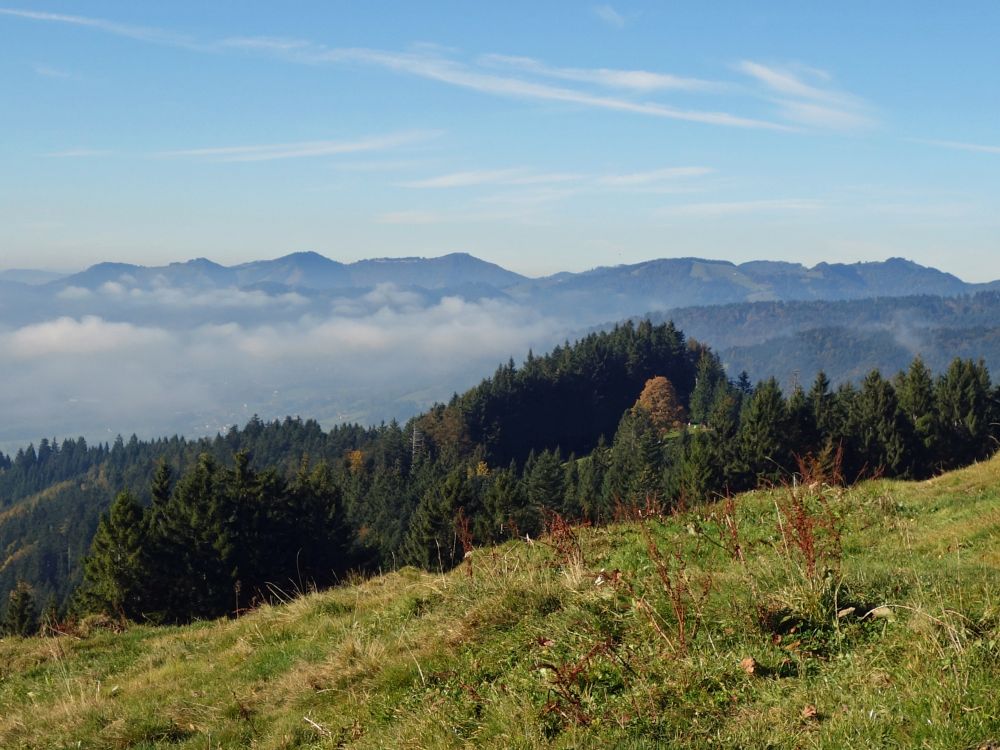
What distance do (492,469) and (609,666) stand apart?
133832 mm

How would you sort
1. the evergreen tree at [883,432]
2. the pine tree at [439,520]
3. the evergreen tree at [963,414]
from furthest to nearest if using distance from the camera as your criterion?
the evergreen tree at [963,414]
the evergreen tree at [883,432]
the pine tree at [439,520]

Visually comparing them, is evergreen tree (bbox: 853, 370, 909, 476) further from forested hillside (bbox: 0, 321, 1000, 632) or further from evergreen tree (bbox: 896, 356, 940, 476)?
evergreen tree (bbox: 896, 356, 940, 476)

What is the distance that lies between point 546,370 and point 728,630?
6199 inches

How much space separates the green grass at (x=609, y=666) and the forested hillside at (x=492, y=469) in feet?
6.25

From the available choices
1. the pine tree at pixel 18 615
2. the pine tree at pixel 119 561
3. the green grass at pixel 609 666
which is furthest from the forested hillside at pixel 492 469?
the pine tree at pixel 18 615

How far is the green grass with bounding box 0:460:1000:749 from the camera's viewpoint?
620 cm

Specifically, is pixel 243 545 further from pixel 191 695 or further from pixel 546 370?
pixel 546 370

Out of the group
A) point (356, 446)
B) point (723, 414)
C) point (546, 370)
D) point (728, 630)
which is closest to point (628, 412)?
point (546, 370)

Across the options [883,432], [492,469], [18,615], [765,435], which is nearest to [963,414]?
[883,432]

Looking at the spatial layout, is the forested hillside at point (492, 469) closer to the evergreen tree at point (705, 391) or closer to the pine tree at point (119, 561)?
the pine tree at point (119, 561)

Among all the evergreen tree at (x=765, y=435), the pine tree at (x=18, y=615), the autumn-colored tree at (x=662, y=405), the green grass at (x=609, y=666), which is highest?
the green grass at (x=609, y=666)

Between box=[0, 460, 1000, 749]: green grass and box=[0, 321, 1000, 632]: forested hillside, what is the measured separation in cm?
190

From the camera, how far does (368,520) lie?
118 m

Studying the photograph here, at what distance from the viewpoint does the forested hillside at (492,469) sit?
141ft
